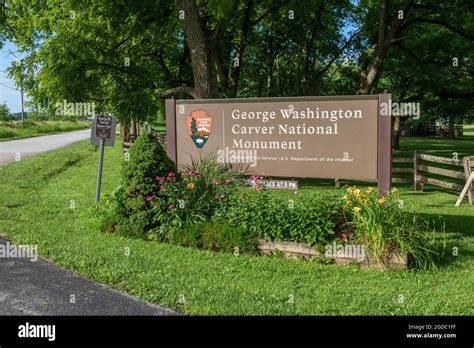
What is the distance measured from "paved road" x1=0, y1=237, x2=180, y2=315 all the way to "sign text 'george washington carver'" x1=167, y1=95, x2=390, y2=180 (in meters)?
3.19

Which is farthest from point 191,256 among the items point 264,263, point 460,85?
point 460,85

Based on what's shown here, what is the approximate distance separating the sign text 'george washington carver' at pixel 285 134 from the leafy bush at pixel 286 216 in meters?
0.65

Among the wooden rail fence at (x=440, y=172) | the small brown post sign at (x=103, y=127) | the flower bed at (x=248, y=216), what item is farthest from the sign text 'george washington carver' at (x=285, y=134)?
the wooden rail fence at (x=440, y=172)

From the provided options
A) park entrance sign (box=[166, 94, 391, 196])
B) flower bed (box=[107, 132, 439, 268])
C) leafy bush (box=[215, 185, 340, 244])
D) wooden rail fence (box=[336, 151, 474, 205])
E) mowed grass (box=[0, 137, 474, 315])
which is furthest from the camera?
wooden rail fence (box=[336, 151, 474, 205])

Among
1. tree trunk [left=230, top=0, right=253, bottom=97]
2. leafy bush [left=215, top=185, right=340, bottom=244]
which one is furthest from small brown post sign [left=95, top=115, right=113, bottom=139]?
tree trunk [left=230, top=0, right=253, bottom=97]

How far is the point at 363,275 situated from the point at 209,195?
2.68m

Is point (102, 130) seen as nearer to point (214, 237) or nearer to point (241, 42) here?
point (214, 237)

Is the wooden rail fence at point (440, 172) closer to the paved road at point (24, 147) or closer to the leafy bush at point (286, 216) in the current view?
the leafy bush at point (286, 216)

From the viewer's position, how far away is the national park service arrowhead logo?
314 inches

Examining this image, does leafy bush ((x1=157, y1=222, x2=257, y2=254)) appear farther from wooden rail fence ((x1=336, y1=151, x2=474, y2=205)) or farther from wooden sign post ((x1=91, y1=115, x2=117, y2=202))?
wooden rail fence ((x1=336, y1=151, x2=474, y2=205))

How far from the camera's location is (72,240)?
728 centimetres

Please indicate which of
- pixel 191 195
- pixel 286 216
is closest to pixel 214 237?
pixel 191 195

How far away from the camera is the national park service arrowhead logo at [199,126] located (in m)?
7.97
